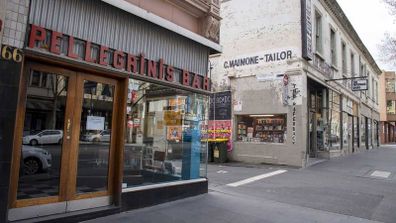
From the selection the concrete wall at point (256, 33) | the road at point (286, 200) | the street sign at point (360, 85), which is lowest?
the road at point (286, 200)

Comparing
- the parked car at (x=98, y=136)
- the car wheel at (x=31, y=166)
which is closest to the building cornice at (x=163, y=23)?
the parked car at (x=98, y=136)

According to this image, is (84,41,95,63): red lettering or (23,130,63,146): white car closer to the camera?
(23,130,63,146): white car

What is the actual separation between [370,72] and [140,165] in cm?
2975

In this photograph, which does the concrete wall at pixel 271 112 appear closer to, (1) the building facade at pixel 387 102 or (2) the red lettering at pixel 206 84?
(2) the red lettering at pixel 206 84

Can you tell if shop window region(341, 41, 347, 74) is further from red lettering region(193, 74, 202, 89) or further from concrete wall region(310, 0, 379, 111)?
red lettering region(193, 74, 202, 89)

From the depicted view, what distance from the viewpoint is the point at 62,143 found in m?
5.39

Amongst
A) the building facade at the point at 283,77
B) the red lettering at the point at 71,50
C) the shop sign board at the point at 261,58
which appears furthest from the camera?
the shop sign board at the point at 261,58

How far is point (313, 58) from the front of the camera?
15633 millimetres

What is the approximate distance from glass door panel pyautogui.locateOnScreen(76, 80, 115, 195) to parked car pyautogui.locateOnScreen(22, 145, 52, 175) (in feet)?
1.79

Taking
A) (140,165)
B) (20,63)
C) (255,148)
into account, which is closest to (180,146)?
(140,165)

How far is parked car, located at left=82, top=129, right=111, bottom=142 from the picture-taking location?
5804 millimetres

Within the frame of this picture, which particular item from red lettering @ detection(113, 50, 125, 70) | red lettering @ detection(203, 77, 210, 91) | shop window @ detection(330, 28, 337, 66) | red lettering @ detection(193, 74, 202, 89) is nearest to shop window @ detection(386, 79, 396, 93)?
shop window @ detection(330, 28, 337, 66)

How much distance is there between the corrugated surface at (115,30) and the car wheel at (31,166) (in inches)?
80.4

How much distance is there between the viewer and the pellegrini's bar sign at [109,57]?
16.4 ft
